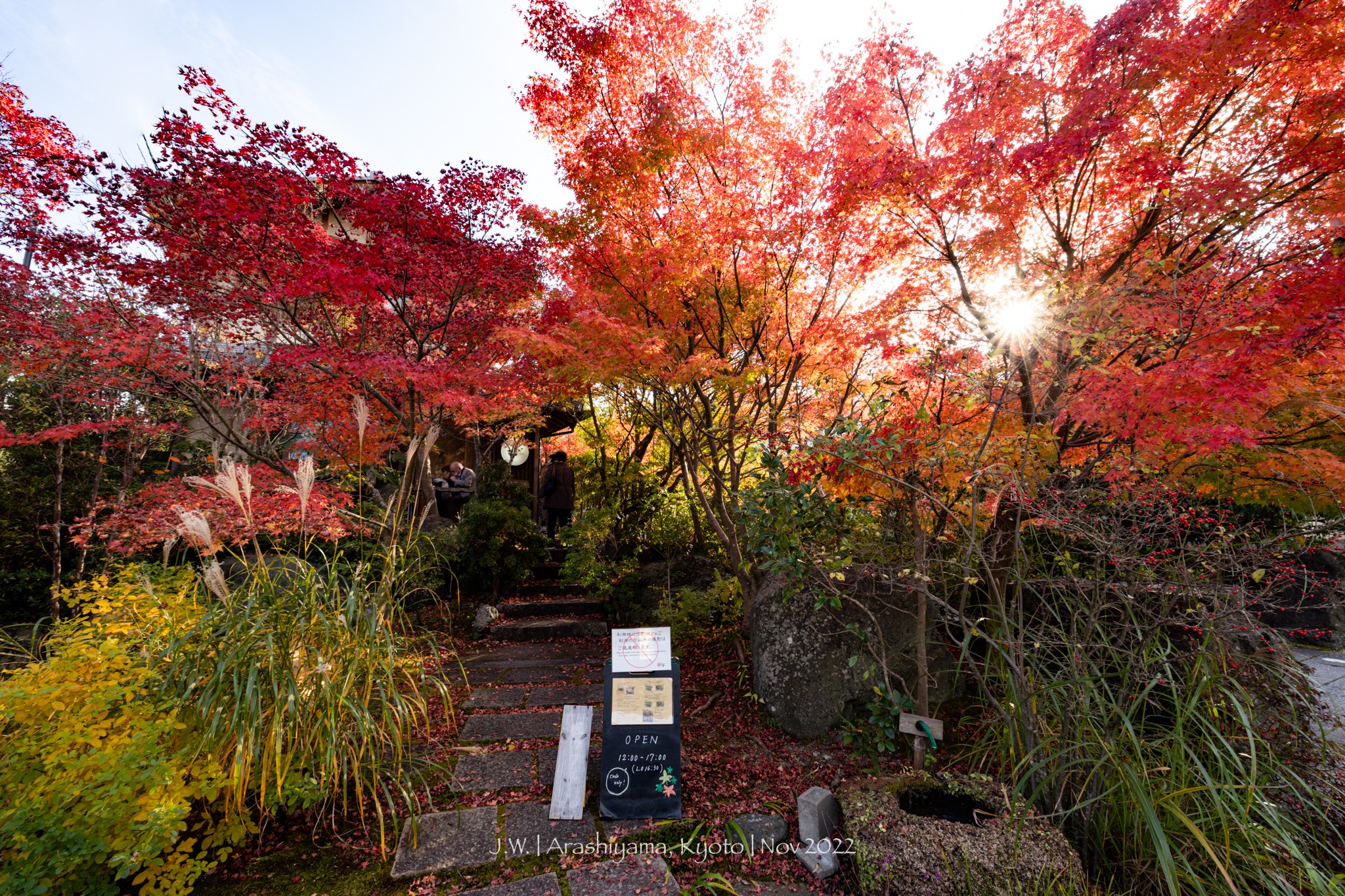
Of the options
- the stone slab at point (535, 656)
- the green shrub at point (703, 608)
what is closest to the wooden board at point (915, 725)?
the green shrub at point (703, 608)

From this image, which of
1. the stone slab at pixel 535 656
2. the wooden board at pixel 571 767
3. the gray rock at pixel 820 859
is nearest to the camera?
the gray rock at pixel 820 859

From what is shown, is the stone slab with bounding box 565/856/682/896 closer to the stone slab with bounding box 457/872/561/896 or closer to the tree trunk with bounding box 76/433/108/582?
the stone slab with bounding box 457/872/561/896

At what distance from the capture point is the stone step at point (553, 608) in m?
6.30

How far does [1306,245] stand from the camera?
3.24 meters

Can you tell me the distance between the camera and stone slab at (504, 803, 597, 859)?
2586 mm

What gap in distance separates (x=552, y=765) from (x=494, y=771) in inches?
14.1

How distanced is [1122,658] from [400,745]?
13.1 feet

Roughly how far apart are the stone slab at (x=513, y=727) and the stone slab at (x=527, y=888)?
122cm

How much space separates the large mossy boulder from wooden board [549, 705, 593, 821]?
4.70 feet

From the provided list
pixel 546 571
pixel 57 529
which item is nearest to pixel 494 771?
pixel 546 571

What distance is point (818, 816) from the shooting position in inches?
108

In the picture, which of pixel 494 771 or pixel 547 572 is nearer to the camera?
pixel 494 771

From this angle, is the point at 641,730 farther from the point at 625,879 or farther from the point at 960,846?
the point at 960,846

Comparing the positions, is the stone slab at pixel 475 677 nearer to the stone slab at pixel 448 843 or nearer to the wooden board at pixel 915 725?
the stone slab at pixel 448 843
